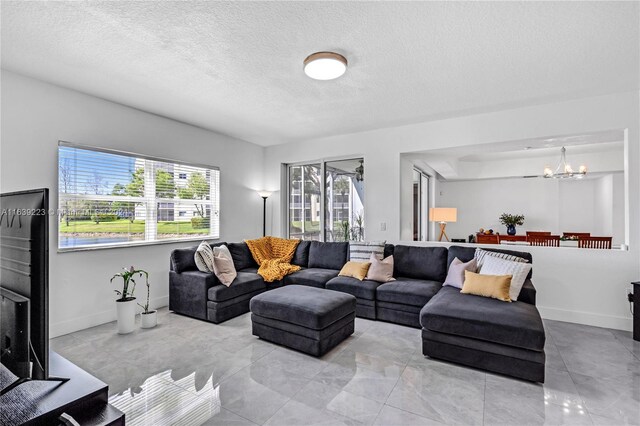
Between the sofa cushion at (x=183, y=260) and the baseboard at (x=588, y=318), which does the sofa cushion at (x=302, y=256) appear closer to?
the sofa cushion at (x=183, y=260)

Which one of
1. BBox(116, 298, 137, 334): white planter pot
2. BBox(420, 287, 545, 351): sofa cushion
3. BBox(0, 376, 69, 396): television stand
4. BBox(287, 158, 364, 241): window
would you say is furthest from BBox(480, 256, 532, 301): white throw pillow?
BBox(116, 298, 137, 334): white planter pot

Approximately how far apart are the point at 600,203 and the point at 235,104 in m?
7.87

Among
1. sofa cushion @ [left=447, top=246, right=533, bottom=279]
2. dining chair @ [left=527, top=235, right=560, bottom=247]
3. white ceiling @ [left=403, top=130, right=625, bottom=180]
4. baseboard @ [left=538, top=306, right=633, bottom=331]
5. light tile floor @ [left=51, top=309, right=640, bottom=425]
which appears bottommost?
light tile floor @ [left=51, top=309, right=640, bottom=425]

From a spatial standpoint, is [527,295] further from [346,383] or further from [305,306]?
[305,306]

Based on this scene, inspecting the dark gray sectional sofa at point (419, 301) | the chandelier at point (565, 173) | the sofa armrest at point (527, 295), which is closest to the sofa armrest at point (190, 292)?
the dark gray sectional sofa at point (419, 301)

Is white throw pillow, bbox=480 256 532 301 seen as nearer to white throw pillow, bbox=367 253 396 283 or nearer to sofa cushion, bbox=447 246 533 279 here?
sofa cushion, bbox=447 246 533 279

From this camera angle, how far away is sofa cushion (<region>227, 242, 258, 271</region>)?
4.40 meters

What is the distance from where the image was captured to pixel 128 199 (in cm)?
377

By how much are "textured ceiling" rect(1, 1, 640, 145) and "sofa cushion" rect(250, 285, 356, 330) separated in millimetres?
2133

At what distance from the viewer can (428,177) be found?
7180mm

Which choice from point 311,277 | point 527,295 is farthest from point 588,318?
point 311,277

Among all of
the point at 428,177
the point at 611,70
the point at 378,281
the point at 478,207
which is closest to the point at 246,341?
the point at 378,281

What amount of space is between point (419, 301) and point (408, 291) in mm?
154

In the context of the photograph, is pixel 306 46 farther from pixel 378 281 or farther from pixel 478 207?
pixel 478 207
